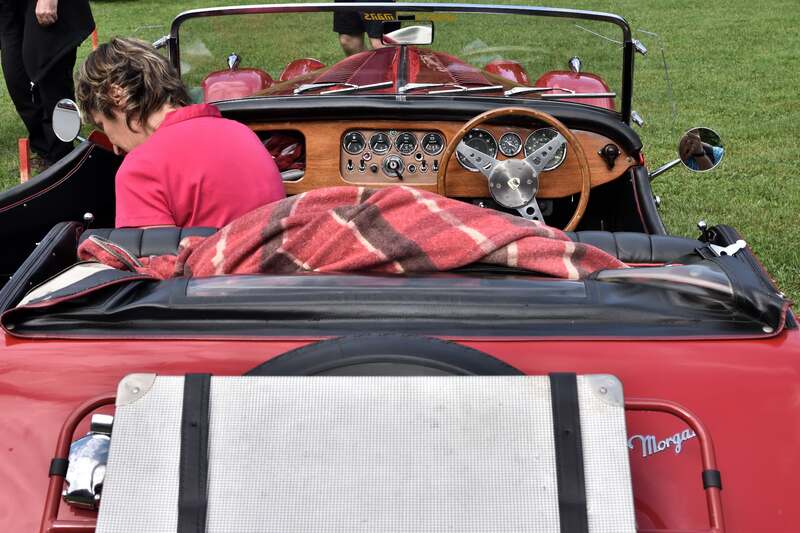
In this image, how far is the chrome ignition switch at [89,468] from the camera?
1653 mm

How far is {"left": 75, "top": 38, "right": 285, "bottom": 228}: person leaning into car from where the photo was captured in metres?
2.65

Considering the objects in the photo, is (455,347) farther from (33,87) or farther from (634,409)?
(33,87)

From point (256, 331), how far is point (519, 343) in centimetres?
52

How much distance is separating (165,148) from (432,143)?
138 centimetres

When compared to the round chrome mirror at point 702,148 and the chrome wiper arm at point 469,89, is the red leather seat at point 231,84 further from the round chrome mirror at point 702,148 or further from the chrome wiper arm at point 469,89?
the round chrome mirror at point 702,148

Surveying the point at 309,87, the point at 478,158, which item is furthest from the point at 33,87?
the point at 478,158

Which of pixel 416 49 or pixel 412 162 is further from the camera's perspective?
pixel 416 49

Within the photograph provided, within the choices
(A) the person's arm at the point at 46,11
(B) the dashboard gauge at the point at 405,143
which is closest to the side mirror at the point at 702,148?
(B) the dashboard gauge at the point at 405,143

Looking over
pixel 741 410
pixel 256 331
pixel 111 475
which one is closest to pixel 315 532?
pixel 111 475

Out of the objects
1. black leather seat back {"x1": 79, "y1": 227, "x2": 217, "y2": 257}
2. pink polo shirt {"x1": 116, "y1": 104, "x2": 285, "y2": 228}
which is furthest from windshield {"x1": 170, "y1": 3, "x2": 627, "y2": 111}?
black leather seat back {"x1": 79, "y1": 227, "x2": 217, "y2": 257}

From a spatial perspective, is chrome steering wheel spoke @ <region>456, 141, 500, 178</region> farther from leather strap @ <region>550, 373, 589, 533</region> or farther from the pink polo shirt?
leather strap @ <region>550, 373, 589, 533</region>

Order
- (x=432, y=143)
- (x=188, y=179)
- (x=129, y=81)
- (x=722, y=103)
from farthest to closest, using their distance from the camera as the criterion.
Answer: (x=722, y=103), (x=432, y=143), (x=129, y=81), (x=188, y=179)

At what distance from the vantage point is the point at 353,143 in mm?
3797

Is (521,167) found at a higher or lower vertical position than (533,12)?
lower
